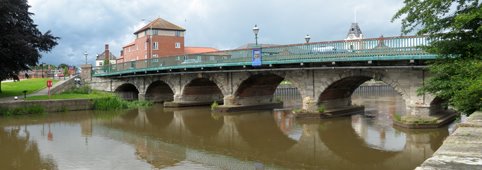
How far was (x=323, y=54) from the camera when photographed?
24.7 m

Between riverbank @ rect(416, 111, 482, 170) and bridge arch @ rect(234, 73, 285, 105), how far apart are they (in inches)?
976

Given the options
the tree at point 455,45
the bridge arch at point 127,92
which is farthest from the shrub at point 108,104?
the tree at point 455,45

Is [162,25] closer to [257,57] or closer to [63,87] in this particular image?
[63,87]

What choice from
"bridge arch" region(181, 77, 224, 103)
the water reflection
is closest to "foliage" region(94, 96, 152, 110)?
"bridge arch" region(181, 77, 224, 103)

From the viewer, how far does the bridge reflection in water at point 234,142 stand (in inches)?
Result: 581

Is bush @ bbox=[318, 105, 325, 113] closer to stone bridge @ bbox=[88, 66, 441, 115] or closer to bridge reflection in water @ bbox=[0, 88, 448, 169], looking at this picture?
stone bridge @ bbox=[88, 66, 441, 115]

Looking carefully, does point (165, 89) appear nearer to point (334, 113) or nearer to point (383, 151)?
point (334, 113)

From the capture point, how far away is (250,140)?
65.0ft

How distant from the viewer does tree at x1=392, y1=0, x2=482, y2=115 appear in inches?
390

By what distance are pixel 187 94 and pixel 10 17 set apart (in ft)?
49.1

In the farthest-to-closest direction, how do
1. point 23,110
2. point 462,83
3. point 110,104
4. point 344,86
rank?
point 110,104, point 23,110, point 344,86, point 462,83

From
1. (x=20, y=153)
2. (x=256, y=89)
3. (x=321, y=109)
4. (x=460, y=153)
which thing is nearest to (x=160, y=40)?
(x=256, y=89)

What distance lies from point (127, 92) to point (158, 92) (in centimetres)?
480

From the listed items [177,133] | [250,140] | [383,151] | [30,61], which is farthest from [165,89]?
[383,151]
